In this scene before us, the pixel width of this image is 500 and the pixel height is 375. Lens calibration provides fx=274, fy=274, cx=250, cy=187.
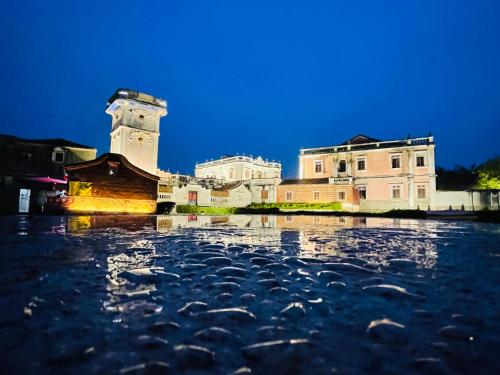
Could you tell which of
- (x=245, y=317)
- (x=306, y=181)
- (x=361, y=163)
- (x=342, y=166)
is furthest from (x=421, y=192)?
(x=245, y=317)

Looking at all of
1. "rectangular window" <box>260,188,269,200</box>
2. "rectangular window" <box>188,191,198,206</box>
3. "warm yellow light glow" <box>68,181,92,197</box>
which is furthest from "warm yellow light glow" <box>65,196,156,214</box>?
"rectangular window" <box>260,188,269,200</box>

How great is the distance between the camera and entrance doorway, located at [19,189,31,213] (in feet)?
72.2

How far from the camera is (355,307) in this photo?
1845mm

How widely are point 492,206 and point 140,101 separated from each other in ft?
144

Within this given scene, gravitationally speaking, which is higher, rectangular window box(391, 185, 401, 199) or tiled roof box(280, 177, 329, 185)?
tiled roof box(280, 177, 329, 185)

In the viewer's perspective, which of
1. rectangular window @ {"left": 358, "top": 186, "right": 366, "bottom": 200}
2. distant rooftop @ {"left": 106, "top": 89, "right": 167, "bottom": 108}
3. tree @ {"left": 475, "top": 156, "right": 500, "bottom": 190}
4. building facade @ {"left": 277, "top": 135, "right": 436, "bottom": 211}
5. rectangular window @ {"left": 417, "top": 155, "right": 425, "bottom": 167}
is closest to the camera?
distant rooftop @ {"left": 106, "top": 89, "right": 167, "bottom": 108}

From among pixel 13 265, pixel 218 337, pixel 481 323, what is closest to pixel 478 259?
pixel 481 323

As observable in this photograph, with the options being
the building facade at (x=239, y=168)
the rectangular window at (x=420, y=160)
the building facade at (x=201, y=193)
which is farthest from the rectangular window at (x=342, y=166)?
the building facade at (x=239, y=168)

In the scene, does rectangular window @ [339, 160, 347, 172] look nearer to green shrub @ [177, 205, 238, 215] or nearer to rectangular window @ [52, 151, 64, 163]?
green shrub @ [177, 205, 238, 215]

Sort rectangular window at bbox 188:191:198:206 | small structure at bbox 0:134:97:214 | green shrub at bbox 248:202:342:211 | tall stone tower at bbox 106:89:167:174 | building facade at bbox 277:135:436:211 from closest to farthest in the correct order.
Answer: small structure at bbox 0:134:97:214, rectangular window at bbox 188:191:198:206, green shrub at bbox 248:202:342:211, tall stone tower at bbox 106:89:167:174, building facade at bbox 277:135:436:211

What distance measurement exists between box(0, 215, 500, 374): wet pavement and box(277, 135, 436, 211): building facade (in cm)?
3205

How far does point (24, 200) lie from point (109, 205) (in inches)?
485

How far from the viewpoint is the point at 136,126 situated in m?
33.2

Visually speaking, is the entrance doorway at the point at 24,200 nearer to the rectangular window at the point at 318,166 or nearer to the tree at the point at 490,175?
the rectangular window at the point at 318,166
